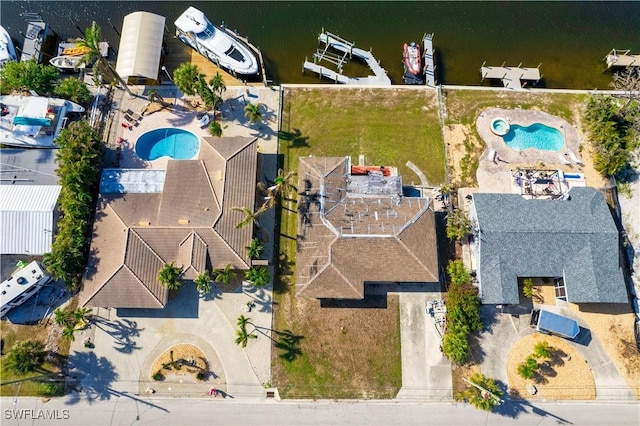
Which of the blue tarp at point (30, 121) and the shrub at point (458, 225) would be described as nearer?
the shrub at point (458, 225)

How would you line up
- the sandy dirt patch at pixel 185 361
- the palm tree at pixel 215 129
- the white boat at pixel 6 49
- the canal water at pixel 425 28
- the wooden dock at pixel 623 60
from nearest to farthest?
the sandy dirt patch at pixel 185 361 < the palm tree at pixel 215 129 < the white boat at pixel 6 49 < the wooden dock at pixel 623 60 < the canal water at pixel 425 28

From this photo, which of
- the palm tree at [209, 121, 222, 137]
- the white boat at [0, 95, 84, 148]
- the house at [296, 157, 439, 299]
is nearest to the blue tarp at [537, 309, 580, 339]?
the house at [296, 157, 439, 299]

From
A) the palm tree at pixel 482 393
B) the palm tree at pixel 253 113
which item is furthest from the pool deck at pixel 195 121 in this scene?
the palm tree at pixel 482 393

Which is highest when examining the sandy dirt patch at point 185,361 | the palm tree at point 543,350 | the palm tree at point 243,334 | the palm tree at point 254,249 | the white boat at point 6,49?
the white boat at point 6,49

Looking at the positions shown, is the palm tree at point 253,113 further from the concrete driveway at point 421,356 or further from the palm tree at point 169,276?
the concrete driveway at point 421,356

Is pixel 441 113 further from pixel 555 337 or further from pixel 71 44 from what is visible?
pixel 71 44

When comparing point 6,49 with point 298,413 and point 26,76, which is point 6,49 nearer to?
point 26,76

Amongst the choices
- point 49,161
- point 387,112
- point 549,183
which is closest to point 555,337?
point 549,183
